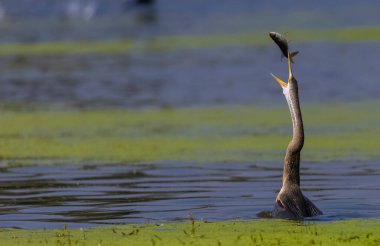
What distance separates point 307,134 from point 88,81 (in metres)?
8.83

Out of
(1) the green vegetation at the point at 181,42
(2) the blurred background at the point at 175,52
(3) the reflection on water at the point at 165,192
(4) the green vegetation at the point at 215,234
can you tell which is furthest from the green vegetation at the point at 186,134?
(1) the green vegetation at the point at 181,42

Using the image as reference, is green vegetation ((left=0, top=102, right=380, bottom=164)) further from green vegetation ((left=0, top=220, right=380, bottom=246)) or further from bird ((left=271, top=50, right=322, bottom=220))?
green vegetation ((left=0, top=220, right=380, bottom=246))

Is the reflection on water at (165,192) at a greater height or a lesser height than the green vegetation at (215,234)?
greater

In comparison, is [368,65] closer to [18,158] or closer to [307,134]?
[307,134]

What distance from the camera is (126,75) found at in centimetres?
2514

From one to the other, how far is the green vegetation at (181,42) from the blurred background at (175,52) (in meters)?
0.03

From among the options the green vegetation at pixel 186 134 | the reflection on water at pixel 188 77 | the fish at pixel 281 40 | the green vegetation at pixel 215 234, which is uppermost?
the reflection on water at pixel 188 77

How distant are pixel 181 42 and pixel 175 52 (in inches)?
97.9

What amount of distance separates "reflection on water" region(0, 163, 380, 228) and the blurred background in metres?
6.80

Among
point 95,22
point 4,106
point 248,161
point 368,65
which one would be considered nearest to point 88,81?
point 4,106

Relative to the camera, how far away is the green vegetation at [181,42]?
30.0 meters

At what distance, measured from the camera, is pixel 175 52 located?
29.1 m

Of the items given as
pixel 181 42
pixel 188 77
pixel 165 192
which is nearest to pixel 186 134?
pixel 165 192

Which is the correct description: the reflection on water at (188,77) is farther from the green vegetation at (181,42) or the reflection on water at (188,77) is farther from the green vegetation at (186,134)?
the green vegetation at (186,134)
